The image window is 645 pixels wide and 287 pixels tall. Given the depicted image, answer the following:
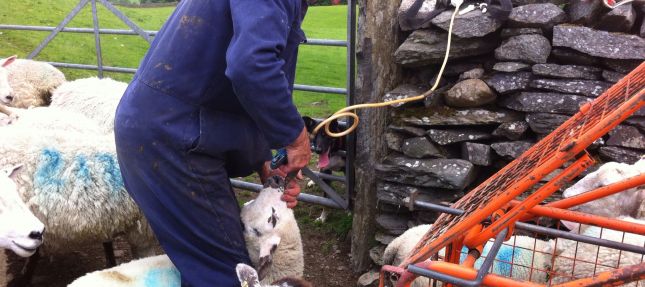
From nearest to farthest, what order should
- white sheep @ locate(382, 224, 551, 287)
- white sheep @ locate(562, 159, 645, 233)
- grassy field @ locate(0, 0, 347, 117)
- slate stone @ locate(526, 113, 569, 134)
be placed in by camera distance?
Answer: white sheep @ locate(382, 224, 551, 287) → white sheep @ locate(562, 159, 645, 233) → slate stone @ locate(526, 113, 569, 134) → grassy field @ locate(0, 0, 347, 117)

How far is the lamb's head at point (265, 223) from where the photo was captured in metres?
2.63

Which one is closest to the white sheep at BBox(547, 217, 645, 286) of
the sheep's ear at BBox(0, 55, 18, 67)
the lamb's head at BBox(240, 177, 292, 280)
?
the lamb's head at BBox(240, 177, 292, 280)

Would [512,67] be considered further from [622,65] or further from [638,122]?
[638,122]

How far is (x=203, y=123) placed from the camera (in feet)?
7.43

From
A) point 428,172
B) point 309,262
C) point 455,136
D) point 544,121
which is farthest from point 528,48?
point 309,262

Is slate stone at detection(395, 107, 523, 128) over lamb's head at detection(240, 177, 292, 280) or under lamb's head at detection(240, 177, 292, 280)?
over

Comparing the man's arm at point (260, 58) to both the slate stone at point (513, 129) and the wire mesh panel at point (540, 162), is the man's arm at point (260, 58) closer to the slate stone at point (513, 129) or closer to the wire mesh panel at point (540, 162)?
the wire mesh panel at point (540, 162)

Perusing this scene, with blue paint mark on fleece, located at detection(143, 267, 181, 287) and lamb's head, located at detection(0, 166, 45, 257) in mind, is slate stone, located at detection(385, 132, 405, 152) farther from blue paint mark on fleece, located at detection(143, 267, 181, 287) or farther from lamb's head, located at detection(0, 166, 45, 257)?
lamb's head, located at detection(0, 166, 45, 257)

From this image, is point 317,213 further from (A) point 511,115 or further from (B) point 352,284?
(A) point 511,115

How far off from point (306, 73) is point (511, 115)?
7693 millimetres

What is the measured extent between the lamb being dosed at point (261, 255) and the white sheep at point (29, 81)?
4062 mm

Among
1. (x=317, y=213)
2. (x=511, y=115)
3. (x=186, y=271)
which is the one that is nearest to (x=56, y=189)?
(x=186, y=271)

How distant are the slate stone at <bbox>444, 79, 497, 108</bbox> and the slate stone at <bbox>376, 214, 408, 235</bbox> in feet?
3.09

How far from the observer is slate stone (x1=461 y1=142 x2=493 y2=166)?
3812 millimetres
